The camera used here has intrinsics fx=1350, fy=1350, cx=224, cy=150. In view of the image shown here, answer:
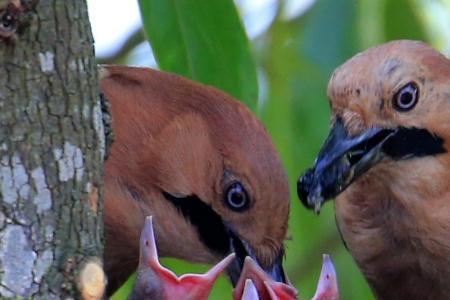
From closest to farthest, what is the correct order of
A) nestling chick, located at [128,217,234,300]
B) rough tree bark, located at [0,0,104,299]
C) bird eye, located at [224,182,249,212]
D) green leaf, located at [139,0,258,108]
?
rough tree bark, located at [0,0,104,299], nestling chick, located at [128,217,234,300], green leaf, located at [139,0,258,108], bird eye, located at [224,182,249,212]

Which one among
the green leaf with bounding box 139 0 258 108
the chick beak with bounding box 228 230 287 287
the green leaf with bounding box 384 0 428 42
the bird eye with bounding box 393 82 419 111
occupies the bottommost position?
the chick beak with bounding box 228 230 287 287

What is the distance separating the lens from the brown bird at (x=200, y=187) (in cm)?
460

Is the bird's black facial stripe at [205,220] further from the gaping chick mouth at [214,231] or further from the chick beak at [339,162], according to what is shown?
the chick beak at [339,162]

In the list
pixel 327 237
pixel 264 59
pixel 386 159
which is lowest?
pixel 327 237

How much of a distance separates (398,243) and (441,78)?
0.62 m

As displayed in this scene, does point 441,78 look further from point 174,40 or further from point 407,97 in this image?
point 174,40

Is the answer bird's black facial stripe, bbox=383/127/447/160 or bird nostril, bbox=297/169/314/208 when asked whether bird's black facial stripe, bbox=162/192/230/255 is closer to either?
bird nostril, bbox=297/169/314/208

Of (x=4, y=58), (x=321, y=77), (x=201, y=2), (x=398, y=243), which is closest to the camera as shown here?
(x=4, y=58)

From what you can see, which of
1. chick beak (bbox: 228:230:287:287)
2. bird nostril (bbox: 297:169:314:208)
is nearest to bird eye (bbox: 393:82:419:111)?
bird nostril (bbox: 297:169:314:208)

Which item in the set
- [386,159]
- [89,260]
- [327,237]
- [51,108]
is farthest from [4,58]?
[327,237]

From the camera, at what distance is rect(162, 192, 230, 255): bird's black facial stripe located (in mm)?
4594

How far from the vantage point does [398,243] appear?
4914mm

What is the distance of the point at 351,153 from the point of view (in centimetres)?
456

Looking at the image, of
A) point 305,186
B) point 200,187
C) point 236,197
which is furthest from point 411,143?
point 200,187
